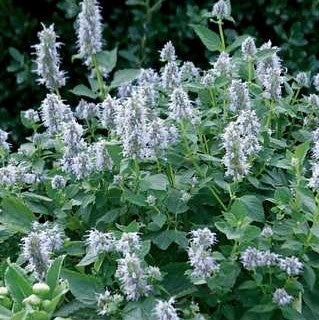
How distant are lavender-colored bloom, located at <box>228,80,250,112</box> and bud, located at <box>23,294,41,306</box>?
0.75 m

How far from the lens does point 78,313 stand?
189 centimetres

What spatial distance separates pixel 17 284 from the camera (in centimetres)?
179

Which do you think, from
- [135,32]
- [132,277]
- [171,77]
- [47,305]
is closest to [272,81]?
[171,77]

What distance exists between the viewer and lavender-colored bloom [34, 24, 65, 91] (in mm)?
2379

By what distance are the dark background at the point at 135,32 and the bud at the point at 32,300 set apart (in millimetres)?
2321

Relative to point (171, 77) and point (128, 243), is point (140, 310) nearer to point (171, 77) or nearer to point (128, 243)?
point (128, 243)

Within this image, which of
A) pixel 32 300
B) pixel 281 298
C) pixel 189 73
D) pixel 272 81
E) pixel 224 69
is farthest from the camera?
pixel 189 73

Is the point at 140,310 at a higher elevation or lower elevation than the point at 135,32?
higher

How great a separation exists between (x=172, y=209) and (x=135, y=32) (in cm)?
223

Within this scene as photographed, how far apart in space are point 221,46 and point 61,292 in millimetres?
980

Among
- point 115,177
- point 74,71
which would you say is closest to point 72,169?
point 115,177

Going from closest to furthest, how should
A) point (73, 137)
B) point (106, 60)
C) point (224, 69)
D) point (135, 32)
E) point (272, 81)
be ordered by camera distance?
1. point (73, 137)
2. point (272, 81)
3. point (224, 69)
4. point (106, 60)
5. point (135, 32)

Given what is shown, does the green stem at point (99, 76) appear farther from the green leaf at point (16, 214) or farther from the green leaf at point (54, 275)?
the green leaf at point (54, 275)

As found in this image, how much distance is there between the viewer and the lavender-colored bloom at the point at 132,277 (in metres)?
1.72
